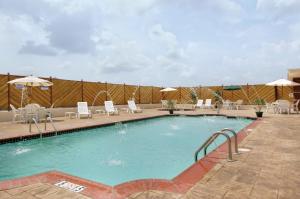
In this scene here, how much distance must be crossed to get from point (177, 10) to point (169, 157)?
236 inches

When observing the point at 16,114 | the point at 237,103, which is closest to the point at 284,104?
the point at 237,103

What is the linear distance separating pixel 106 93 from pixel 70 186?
17.0 m

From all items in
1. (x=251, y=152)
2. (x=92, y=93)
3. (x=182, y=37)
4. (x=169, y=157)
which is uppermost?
(x=182, y=37)

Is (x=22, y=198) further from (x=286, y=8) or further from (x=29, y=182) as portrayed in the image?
(x=286, y=8)

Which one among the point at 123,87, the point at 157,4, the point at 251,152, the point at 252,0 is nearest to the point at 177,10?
the point at 157,4

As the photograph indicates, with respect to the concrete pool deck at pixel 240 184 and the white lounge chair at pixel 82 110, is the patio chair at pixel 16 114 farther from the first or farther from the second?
the concrete pool deck at pixel 240 184

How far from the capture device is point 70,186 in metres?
3.25

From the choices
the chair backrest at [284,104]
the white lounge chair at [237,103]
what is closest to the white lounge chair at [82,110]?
the chair backrest at [284,104]

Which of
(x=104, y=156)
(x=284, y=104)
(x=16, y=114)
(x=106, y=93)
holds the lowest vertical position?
(x=104, y=156)

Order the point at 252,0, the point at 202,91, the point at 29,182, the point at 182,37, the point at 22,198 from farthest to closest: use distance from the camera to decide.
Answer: the point at 202,91, the point at 182,37, the point at 252,0, the point at 29,182, the point at 22,198

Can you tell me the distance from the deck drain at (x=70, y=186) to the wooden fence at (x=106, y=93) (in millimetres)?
11903

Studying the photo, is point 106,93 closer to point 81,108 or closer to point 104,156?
point 81,108

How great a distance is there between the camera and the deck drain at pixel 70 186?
313 cm

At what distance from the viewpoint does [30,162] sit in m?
5.74
